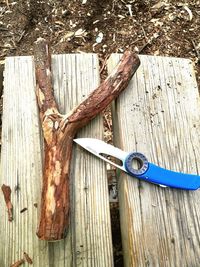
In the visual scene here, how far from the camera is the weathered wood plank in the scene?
1.62 m

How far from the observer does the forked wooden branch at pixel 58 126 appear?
1.58m

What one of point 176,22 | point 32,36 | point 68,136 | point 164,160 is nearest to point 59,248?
point 68,136

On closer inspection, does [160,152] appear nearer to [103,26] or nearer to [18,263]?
[18,263]

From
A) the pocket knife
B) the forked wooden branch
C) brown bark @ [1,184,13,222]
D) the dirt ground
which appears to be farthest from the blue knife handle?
the dirt ground

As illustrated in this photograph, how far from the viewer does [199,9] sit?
3.74 meters

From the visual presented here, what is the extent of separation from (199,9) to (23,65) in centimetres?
224

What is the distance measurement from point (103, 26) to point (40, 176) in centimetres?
218

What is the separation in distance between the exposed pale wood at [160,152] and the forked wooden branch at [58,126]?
82mm

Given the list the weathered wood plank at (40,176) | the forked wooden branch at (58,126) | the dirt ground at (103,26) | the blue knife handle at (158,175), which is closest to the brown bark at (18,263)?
the weathered wood plank at (40,176)

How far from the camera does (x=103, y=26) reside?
3627mm

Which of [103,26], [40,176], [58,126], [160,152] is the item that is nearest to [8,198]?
[40,176]

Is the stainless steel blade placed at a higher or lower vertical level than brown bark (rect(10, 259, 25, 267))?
higher

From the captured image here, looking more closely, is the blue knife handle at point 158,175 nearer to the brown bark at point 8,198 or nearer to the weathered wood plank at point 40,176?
the weathered wood plank at point 40,176

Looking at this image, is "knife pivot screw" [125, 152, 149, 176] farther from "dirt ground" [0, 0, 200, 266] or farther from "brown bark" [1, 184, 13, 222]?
"dirt ground" [0, 0, 200, 266]
